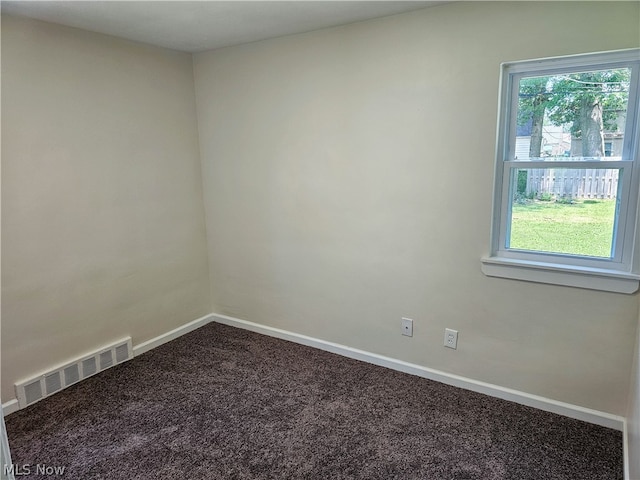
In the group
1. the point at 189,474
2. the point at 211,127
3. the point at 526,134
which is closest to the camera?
the point at 189,474

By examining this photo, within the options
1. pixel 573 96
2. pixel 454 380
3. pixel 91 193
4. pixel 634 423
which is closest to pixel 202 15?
pixel 91 193

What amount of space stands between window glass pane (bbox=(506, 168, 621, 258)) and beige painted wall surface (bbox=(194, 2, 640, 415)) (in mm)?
197

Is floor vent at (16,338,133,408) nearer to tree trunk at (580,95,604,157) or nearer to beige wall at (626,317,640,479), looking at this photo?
beige wall at (626,317,640,479)

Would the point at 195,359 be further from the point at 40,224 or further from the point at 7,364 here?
the point at 40,224

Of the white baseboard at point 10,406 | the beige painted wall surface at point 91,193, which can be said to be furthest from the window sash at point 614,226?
the white baseboard at point 10,406

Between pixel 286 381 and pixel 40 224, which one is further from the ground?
pixel 40 224

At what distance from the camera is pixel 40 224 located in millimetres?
2617

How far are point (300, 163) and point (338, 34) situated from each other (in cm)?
88

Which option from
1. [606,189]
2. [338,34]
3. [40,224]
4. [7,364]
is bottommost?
[7,364]

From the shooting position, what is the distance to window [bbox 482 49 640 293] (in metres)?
2.14

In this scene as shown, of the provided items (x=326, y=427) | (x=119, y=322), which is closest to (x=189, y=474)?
(x=326, y=427)

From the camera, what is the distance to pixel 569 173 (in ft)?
7.54

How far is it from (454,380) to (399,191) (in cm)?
126

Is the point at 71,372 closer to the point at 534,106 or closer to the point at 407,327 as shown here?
the point at 407,327
